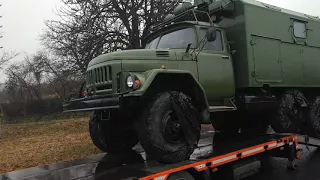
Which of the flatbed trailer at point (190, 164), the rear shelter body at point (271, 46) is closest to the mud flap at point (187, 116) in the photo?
the flatbed trailer at point (190, 164)

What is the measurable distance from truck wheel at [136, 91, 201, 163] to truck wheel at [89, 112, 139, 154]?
1017 millimetres

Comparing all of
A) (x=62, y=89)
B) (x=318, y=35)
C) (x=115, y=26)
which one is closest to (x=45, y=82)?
(x=62, y=89)

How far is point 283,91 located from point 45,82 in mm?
27351

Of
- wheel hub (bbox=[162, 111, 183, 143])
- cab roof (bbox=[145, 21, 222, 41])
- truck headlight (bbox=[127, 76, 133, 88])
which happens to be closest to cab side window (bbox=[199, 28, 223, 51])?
cab roof (bbox=[145, 21, 222, 41])

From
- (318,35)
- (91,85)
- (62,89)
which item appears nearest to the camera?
(91,85)

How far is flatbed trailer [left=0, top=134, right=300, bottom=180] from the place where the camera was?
4629mm

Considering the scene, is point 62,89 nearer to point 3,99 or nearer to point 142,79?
point 3,99

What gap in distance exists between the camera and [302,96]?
26.3 feet

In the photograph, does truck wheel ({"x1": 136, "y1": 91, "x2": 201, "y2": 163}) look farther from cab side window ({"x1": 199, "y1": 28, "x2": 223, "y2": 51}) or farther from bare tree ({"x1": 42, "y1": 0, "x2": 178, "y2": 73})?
bare tree ({"x1": 42, "y1": 0, "x2": 178, "y2": 73})

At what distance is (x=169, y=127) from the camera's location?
16.3 ft

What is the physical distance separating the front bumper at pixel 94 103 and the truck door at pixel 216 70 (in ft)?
5.89

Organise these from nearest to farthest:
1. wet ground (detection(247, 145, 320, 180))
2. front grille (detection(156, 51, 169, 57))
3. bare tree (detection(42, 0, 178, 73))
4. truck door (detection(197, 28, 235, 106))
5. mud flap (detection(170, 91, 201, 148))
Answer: mud flap (detection(170, 91, 201, 148)), front grille (detection(156, 51, 169, 57)), truck door (detection(197, 28, 235, 106)), wet ground (detection(247, 145, 320, 180)), bare tree (detection(42, 0, 178, 73))

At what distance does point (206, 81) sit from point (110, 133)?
6.35 ft

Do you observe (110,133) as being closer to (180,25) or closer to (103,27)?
(180,25)
